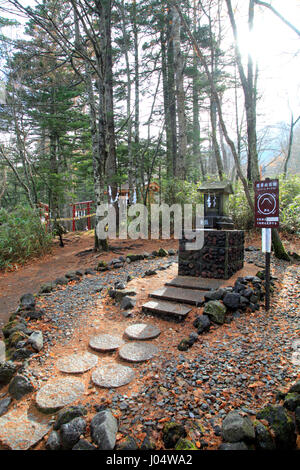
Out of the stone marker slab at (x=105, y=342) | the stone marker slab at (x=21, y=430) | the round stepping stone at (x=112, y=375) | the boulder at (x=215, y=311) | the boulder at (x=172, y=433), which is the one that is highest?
the boulder at (x=215, y=311)

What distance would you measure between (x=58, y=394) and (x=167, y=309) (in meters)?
1.64

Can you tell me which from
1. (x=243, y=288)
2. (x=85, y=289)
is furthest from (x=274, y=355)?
(x=85, y=289)

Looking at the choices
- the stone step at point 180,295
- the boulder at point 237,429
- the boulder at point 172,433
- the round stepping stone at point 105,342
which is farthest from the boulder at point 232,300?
the boulder at point 172,433

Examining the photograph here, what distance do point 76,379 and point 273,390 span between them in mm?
1600

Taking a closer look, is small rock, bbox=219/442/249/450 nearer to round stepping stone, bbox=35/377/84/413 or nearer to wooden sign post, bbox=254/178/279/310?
round stepping stone, bbox=35/377/84/413

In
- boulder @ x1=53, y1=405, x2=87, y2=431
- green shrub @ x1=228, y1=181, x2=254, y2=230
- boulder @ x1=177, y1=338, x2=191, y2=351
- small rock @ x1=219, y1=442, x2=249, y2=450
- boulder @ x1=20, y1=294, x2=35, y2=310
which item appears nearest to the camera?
small rock @ x1=219, y1=442, x2=249, y2=450

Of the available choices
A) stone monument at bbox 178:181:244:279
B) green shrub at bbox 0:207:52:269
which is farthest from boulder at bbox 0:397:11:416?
green shrub at bbox 0:207:52:269

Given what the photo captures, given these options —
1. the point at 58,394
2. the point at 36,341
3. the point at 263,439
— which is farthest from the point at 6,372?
the point at 263,439

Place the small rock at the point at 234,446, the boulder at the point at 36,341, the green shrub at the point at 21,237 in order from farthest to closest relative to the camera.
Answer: the green shrub at the point at 21,237 < the boulder at the point at 36,341 < the small rock at the point at 234,446

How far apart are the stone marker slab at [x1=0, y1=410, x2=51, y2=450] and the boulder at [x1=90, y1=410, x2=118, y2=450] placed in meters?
0.36

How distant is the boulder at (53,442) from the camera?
1587 mm

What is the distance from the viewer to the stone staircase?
3271 millimetres

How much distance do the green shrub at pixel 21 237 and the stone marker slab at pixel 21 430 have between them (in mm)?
5036

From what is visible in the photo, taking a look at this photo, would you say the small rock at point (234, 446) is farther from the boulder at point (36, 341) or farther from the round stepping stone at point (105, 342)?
the boulder at point (36, 341)
